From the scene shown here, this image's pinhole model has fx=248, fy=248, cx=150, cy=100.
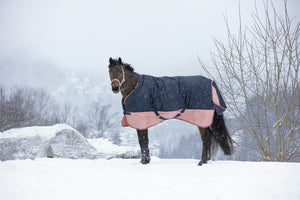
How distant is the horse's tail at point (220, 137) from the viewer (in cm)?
457

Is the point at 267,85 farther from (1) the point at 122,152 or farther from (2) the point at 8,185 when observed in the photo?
(2) the point at 8,185

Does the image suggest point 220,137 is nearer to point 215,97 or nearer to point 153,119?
point 215,97

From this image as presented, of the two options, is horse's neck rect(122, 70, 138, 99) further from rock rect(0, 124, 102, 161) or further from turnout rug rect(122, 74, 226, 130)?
rock rect(0, 124, 102, 161)

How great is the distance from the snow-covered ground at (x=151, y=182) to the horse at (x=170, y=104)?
0.58 metres

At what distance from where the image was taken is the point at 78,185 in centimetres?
313

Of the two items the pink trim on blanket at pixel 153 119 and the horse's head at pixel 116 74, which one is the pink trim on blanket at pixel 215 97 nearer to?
the pink trim on blanket at pixel 153 119

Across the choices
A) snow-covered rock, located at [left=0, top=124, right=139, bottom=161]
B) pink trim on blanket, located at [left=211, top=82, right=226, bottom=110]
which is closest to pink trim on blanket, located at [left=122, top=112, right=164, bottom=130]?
pink trim on blanket, located at [left=211, top=82, right=226, bottom=110]

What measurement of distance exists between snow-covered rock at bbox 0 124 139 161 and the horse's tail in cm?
318

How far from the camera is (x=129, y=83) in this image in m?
4.43

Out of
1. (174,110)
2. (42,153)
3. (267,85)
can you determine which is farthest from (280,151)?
(42,153)

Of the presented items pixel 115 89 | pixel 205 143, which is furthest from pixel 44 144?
Answer: pixel 205 143

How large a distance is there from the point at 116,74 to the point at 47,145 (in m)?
3.54

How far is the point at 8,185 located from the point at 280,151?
5.46 metres

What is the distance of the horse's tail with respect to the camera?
457cm
